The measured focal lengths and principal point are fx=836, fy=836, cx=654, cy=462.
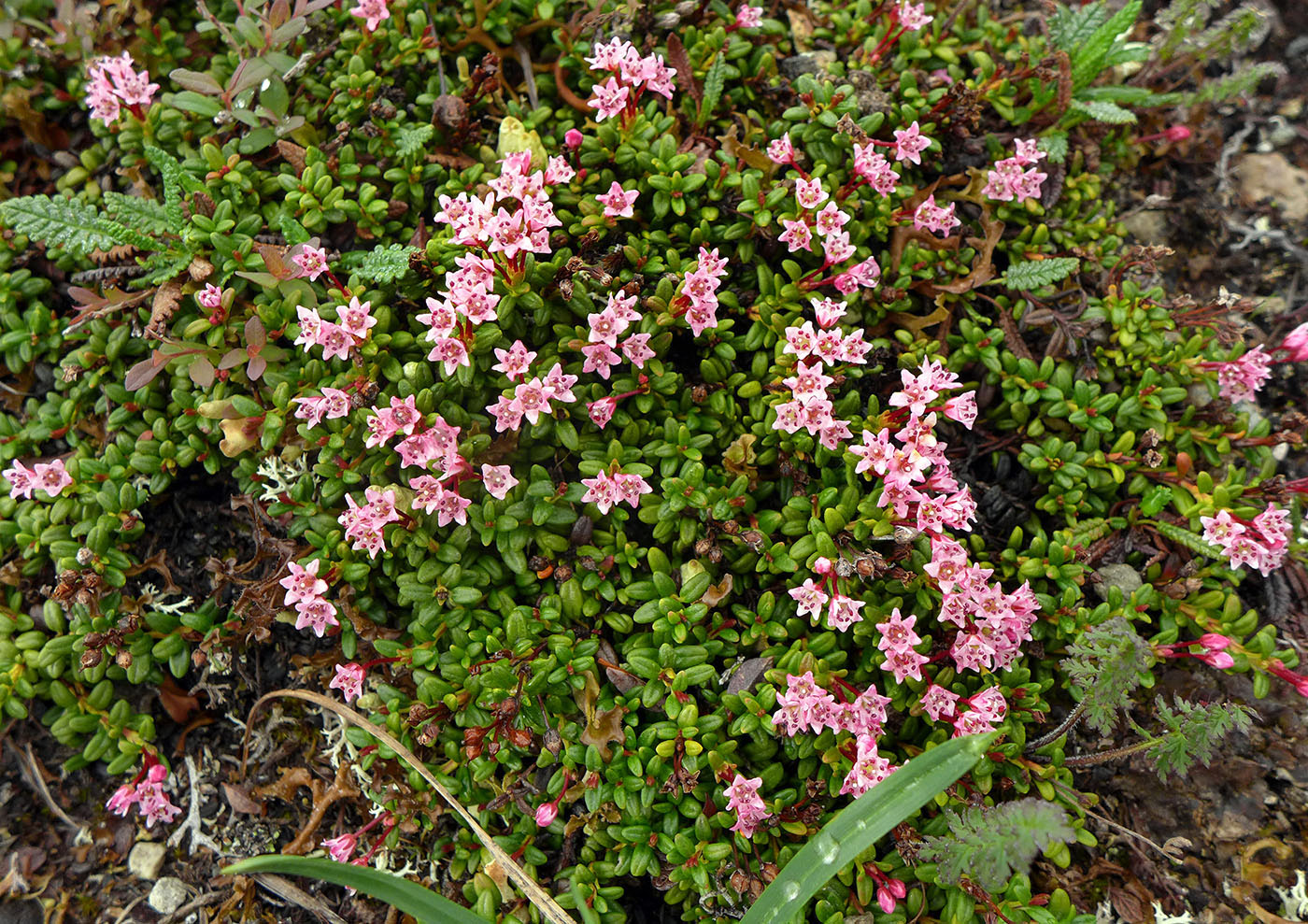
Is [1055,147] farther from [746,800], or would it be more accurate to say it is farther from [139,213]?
[139,213]

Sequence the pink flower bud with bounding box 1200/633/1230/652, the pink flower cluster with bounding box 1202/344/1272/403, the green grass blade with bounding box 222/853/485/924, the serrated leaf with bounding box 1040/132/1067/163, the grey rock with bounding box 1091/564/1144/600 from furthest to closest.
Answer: the serrated leaf with bounding box 1040/132/1067/163
the pink flower cluster with bounding box 1202/344/1272/403
the grey rock with bounding box 1091/564/1144/600
the pink flower bud with bounding box 1200/633/1230/652
the green grass blade with bounding box 222/853/485/924

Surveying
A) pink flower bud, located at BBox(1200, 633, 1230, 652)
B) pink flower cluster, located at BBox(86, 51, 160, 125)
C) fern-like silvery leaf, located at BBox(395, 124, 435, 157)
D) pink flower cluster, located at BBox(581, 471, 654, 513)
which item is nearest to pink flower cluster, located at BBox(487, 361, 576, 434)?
pink flower cluster, located at BBox(581, 471, 654, 513)

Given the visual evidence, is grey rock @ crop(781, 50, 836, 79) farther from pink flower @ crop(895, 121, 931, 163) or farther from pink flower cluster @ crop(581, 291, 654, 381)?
pink flower cluster @ crop(581, 291, 654, 381)

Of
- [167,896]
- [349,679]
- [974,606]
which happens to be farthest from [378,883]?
[974,606]

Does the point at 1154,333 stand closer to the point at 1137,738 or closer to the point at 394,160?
the point at 1137,738

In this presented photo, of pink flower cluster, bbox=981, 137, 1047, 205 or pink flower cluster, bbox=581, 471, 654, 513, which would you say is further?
pink flower cluster, bbox=981, 137, 1047, 205

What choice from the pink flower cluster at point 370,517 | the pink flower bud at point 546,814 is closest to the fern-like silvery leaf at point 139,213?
the pink flower cluster at point 370,517

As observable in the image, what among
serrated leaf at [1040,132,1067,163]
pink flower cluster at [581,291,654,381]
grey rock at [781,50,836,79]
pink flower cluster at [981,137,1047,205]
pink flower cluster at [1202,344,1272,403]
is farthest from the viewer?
grey rock at [781,50,836,79]

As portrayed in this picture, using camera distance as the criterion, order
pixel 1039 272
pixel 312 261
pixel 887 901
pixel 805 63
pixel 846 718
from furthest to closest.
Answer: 1. pixel 805 63
2. pixel 1039 272
3. pixel 312 261
4. pixel 846 718
5. pixel 887 901
